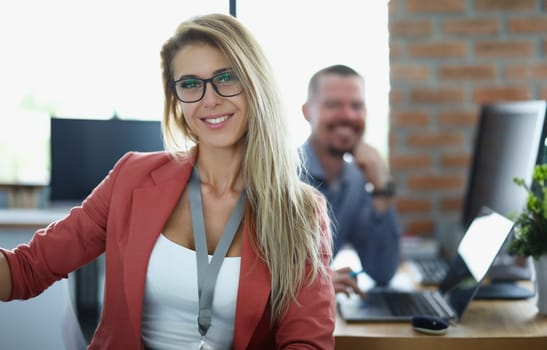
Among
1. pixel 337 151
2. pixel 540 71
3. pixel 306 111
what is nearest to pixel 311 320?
pixel 337 151

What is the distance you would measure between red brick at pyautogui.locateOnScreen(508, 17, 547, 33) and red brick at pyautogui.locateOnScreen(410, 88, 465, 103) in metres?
0.36

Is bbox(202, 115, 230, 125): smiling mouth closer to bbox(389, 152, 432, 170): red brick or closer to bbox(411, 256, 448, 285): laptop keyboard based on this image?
bbox(411, 256, 448, 285): laptop keyboard

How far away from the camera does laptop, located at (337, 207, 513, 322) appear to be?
1583mm

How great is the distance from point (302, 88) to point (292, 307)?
5.15ft

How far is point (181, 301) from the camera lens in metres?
1.41

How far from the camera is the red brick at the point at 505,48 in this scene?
8.80ft

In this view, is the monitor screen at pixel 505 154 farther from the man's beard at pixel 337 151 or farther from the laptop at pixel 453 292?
the man's beard at pixel 337 151

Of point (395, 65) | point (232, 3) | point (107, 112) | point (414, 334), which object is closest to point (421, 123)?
point (395, 65)

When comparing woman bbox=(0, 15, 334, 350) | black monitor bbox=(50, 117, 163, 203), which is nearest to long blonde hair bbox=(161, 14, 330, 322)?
woman bbox=(0, 15, 334, 350)

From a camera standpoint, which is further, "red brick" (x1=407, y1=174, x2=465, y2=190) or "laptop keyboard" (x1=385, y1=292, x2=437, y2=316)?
"red brick" (x1=407, y1=174, x2=465, y2=190)

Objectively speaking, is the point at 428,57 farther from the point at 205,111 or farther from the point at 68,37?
the point at 68,37

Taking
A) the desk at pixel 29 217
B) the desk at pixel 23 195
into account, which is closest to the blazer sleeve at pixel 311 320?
the desk at pixel 29 217

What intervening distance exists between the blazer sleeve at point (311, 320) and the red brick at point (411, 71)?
1.51m

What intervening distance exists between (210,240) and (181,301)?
163 mm
